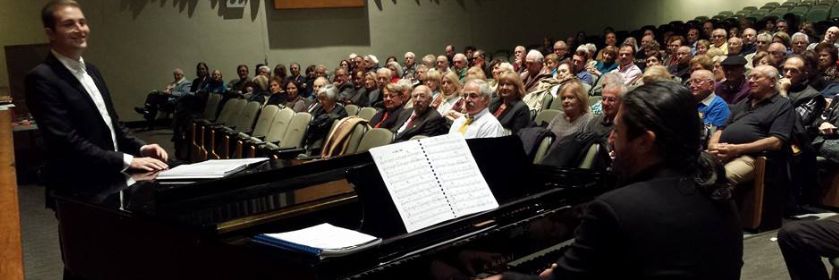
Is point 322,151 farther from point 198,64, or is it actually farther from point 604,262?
point 198,64

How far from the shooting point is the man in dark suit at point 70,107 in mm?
2441

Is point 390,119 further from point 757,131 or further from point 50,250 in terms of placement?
point 757,131

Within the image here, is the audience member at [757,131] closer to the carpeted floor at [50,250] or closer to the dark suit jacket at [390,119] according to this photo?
the carpeted floor at [50,250]

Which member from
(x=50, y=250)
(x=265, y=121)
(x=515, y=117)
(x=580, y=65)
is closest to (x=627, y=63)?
(x=580, y=65)

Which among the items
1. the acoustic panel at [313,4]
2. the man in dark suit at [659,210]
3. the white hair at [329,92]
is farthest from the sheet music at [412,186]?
the acoustic panel at [313,4]

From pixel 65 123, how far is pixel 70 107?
2.4 inches

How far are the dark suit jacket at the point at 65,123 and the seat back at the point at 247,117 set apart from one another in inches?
172

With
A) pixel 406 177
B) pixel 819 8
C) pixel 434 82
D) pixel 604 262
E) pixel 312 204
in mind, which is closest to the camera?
pixel 604 262

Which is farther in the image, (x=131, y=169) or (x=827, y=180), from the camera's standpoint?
(x=827, y=180)

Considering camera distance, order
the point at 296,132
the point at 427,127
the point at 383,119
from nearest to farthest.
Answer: the point at 427,127, the point at 296,132, the point at 383,119

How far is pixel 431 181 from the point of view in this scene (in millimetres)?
2051

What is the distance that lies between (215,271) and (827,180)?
14.4ft

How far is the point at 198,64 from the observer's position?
11266mm

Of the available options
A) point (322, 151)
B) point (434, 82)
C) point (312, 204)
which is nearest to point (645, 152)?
point (312, 204)
